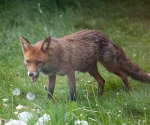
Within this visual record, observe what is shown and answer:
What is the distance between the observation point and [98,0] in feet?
48.3

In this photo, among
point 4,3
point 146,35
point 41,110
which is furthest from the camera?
point 4,3

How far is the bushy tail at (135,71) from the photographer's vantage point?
26.4ft

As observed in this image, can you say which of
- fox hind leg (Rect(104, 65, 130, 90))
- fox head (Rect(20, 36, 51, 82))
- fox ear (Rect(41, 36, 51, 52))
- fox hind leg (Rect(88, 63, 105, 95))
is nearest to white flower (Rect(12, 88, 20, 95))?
fox head (Rect(20, 36, 51, 82))

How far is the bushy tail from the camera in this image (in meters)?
8.04

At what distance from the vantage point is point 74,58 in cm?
747

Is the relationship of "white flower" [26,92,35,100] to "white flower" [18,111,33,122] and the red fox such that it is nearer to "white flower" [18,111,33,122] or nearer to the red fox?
the red fox

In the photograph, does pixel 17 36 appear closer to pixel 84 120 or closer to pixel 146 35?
pixel 146 35

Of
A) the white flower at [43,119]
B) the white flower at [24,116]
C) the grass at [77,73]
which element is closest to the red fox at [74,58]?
the grass at [77,73]

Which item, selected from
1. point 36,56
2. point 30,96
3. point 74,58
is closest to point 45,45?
point 36,56

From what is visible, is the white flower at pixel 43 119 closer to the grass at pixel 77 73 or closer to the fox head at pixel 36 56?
the grass at pixel 77 73

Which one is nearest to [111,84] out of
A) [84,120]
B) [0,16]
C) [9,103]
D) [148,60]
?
[148,60]

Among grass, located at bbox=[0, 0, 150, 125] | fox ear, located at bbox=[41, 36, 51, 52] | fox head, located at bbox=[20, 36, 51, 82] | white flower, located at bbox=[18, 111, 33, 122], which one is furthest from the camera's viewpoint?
fox ear, located at bbox=[41, 36, 51, 52]

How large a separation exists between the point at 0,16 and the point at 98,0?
A: 376 centimetres

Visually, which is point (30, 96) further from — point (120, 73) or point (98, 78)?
point (120, 73)
